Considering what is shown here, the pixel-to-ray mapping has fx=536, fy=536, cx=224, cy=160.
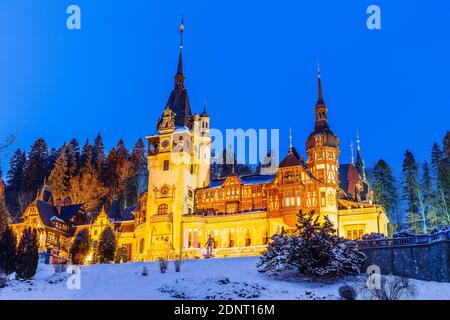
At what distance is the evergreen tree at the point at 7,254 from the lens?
36.6 metres

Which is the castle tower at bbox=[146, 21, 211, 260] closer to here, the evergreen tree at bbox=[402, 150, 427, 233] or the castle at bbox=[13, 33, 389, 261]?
the castle at bbox=[13, 33, 389, 261]

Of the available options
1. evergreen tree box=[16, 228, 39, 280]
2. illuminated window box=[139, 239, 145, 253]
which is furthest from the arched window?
evergreen tree box=[16, 228, 39, 280]

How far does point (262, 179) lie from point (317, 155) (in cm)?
748

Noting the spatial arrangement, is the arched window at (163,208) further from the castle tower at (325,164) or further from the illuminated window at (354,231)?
the illuminated window at (354,231)

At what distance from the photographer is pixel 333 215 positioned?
59.0m

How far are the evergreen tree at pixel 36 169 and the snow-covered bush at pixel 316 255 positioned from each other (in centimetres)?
6328

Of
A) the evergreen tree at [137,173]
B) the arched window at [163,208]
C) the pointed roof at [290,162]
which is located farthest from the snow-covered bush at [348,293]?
the evergreen tree at [137,173]

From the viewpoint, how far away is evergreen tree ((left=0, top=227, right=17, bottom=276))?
36.6 m

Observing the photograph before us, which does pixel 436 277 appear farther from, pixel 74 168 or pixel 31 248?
pixel 74 168

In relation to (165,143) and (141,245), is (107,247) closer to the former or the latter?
(141,245)
